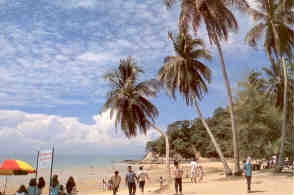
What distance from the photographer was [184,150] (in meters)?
59.4

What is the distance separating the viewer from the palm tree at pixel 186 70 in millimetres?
22016

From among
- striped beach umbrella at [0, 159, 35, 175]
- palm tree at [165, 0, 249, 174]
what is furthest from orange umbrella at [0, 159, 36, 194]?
palm tree at [165, 0, 249, 174]

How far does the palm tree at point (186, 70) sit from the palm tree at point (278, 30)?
403cm

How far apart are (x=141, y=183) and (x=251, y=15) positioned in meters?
13.7

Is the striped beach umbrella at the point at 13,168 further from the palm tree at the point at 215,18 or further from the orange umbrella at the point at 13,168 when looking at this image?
the palm tree at the point at 215,18

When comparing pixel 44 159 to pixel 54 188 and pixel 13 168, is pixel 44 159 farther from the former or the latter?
pixel 13 168

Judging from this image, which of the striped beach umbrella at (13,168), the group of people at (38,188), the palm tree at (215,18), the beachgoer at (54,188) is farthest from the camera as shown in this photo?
the palm tree at (215,18)

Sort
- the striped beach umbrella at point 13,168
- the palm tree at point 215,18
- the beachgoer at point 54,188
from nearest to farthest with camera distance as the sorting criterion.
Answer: the beachgoer at point 54,188 → the striped beach umbrella at point 13,168 → the palm tree at point 215,18

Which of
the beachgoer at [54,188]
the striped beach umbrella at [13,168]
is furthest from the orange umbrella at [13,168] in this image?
the beachgoer at [54,188]

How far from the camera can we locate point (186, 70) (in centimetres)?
2212

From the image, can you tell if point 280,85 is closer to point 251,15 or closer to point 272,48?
point 272,48

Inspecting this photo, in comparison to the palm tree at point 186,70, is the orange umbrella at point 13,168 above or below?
below

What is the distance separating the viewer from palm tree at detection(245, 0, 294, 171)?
64.5ft

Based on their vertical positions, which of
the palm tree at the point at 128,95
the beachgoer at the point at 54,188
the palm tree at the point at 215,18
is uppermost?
the palm tree at the point at 215,18
